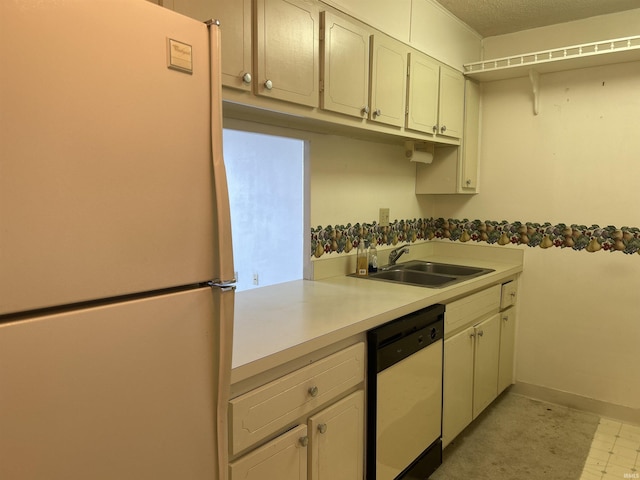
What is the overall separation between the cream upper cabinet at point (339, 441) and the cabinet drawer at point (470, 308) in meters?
0.72

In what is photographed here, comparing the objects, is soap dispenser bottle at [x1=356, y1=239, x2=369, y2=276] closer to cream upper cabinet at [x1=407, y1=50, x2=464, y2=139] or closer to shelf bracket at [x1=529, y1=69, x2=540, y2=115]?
cream upper cabinet at [x1=407, y1=50, x2=464, y2=139]

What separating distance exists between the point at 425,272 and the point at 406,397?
3.44 feet

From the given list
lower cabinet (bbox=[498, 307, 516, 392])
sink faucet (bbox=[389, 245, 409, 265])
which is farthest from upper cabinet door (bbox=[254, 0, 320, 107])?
lower cabinet (bbox=[498, 307, 516, 392])

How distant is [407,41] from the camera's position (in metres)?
2.34

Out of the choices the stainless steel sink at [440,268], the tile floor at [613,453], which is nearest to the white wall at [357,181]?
the stainless steel sink at [440,268]

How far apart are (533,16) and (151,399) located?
2890 mm

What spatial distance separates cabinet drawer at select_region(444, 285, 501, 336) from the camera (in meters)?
2.20

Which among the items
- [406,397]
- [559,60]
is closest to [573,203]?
[559,60]

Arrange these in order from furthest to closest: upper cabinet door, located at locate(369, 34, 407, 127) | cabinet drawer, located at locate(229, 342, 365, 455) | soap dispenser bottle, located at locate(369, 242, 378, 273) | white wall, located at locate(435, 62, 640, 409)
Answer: white wall, located at locate(435, 62, 640, 409), soap dispenser bottle, located at locate(369, 242, 378, 273), upper cabinet door, located at locate(369, 34, 407, 127), cabinet drawer, located at locate(229, 342, 365, 455)

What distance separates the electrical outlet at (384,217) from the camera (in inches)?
111

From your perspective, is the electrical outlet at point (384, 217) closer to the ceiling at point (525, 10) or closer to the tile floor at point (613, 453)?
the ceiling at point (525, 10)

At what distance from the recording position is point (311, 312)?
1722 mm

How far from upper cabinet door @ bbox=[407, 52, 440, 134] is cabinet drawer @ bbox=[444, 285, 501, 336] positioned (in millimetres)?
931

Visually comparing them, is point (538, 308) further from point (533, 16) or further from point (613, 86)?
point (533, 16)
